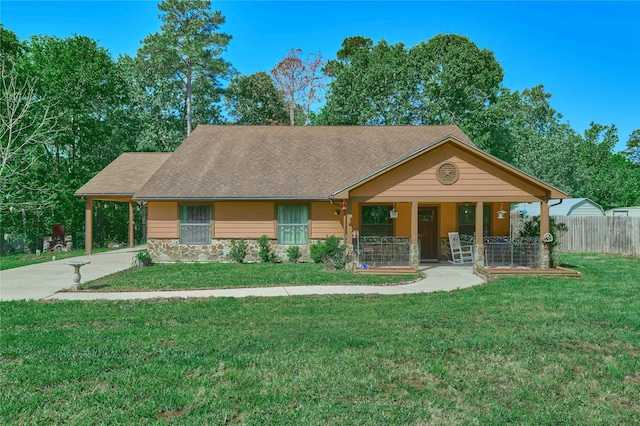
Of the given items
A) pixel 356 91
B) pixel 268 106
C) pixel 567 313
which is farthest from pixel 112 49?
pixel 567 313

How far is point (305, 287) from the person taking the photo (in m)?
10.8

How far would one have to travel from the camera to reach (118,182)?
1958 centimetres

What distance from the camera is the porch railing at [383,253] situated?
13836 mm

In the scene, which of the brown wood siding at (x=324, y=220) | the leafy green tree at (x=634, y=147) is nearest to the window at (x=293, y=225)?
the brown wood siding at (x=324, y=220)

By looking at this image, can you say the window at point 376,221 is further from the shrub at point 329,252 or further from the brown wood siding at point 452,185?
the brown wood siding at point 452,185

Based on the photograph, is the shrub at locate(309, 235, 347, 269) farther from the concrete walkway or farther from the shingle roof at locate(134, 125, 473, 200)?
the concrete walkway

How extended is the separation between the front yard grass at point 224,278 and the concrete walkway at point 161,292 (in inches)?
19.8

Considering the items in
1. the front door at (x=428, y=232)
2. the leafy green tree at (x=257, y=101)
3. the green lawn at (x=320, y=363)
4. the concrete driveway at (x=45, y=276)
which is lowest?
the green lawn at (x=320, y=363)

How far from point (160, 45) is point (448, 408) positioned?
33.1 metres

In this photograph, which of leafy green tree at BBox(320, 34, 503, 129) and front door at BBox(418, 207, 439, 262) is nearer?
front door at BBox(418, 207, 439, 262)

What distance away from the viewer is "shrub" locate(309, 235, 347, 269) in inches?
567

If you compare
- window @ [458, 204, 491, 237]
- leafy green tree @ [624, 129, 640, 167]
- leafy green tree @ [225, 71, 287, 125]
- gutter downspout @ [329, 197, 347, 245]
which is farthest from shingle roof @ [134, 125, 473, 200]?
leafy green tree @ [624, 129, 640, 167]

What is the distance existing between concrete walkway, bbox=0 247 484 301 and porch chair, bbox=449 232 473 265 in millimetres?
1209

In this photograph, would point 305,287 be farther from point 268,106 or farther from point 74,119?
point 268,106
